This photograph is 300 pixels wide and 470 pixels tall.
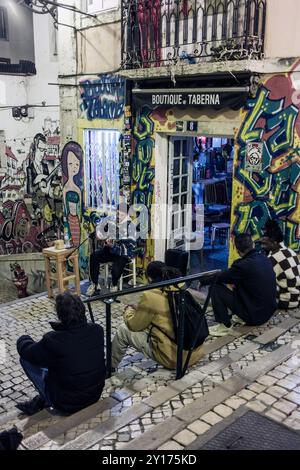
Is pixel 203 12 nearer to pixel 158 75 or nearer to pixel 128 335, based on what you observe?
pixel 158 75

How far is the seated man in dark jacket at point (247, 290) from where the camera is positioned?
5.94 metres

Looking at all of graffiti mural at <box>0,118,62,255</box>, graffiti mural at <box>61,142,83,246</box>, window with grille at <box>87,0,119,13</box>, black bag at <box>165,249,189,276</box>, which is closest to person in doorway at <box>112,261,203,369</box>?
black bag at <box>165,249,189,276</box>

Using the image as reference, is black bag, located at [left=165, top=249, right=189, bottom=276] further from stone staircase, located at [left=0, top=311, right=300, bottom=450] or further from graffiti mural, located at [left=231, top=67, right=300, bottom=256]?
stone staircase, located at [left=0, top=311, right=300, bottom=450]

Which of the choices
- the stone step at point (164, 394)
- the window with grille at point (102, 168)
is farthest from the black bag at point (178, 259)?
the stone step at point (164, 394)

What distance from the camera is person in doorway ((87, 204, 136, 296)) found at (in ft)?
29.8

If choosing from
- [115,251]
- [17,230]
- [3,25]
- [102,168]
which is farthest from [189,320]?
[3,25]

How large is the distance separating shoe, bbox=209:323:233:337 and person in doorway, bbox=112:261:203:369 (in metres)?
0.98

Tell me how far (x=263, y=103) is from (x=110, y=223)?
411cm

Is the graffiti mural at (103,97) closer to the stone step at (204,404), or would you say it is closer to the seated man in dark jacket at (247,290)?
the seated man in dark jacket at (247,290)

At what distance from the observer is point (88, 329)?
14.9 ft

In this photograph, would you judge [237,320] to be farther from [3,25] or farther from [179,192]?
[3,25]

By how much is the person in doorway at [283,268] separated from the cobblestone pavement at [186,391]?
0.72 feet

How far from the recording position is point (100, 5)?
971 cm

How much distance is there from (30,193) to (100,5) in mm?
6679
